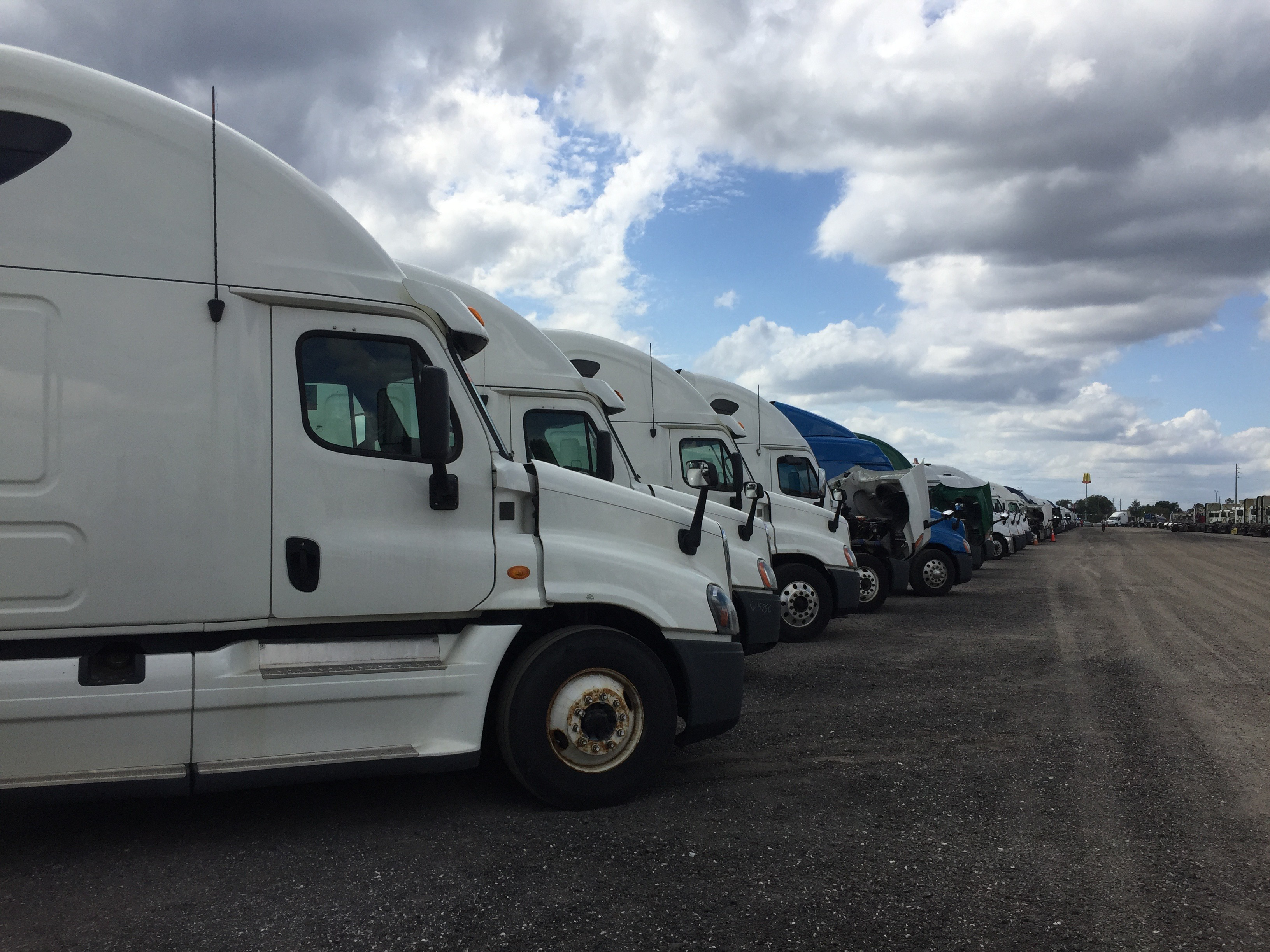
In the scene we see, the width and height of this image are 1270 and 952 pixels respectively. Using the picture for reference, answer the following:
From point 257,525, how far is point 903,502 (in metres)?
14.4

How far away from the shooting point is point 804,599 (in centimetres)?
1201

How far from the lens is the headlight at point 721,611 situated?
541cm

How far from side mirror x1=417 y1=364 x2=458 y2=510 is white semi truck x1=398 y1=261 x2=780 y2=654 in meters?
4.23

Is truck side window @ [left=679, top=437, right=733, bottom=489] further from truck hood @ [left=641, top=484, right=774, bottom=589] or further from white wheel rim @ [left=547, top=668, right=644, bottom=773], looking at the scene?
white wheel rim @ [left=547, top=668, right=644, bottom=773]

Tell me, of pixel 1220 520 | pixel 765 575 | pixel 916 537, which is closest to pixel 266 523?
pixel 765 575

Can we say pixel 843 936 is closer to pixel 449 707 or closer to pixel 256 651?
pixel 449 707

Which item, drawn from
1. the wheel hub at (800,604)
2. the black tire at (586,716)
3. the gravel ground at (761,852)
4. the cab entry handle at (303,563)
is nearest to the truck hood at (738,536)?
the gravel ground at (761,852)

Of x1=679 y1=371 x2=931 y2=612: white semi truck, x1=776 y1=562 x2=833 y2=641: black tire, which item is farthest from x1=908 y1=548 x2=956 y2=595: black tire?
x1=776 y1=562 x2=833 y2=641: black tire

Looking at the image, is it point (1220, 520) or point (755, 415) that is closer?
point (755, 415)

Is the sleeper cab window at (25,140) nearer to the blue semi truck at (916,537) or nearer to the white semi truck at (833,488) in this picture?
the white semi truck at (833,488)

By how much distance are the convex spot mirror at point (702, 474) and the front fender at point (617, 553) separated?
16.2 inches

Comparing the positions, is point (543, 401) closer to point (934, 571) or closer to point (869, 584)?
point (869, 584)

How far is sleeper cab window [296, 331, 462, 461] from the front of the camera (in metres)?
4.70

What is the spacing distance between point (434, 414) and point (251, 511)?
923 millimetres
